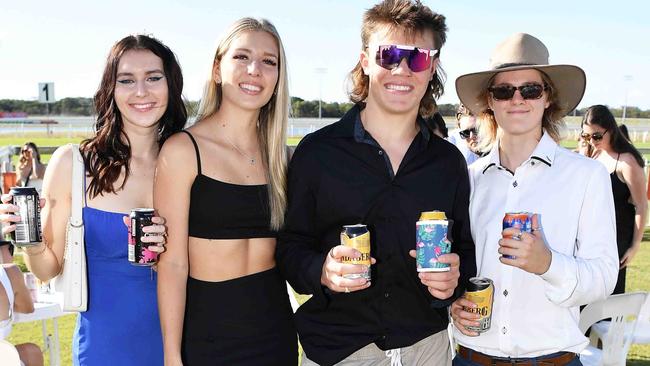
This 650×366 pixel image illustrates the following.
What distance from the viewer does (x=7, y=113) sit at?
8381cm

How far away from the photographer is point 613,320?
407 centimetres

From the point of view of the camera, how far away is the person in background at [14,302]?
11.1 feet

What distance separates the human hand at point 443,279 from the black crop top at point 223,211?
0.69 meters

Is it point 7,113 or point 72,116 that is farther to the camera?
point 7,113

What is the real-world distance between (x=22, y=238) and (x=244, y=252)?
0.92 m

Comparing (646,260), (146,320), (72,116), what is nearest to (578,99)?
(146,320)

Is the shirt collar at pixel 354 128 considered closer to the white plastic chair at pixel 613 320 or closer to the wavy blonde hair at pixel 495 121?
the wavy blonde hair at pixel 495 121

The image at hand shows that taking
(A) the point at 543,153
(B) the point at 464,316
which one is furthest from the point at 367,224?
(A) the point at 543,153

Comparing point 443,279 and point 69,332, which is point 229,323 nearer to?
point 443,279

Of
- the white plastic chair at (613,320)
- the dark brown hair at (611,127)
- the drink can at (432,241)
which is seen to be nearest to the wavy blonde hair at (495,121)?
the drink can at (432,241)

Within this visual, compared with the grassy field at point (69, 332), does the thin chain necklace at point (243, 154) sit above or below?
above

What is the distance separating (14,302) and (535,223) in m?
3.31

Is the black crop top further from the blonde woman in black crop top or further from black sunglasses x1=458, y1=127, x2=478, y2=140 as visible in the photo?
black sunglasses x1=458, y1=127, x2=478, y2=140

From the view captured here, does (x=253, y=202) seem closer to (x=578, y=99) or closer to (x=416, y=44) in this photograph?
(x=416, y=44)
